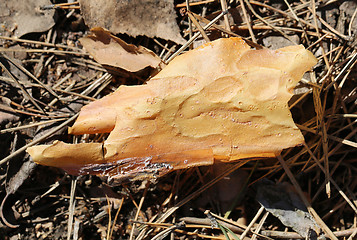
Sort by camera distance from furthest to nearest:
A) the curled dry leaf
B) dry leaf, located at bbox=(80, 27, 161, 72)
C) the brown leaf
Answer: the brown leaf, dry leaf, located at bbox=(80, 27, 161, 72), the curled dry leaf

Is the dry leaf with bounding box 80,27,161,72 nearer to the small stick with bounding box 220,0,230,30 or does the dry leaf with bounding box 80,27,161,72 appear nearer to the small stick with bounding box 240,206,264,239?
the small stick with bounding box 220,0,230,30

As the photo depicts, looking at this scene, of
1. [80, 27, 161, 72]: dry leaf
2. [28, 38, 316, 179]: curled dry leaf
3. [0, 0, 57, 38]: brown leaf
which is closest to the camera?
[28, 38, 316, 179]: curled dry leaf

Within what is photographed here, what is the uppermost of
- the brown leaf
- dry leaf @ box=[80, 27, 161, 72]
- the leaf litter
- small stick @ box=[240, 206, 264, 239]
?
the brown leaf

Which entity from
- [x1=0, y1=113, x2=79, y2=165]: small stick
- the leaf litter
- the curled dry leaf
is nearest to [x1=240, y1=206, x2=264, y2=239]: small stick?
the leaf litter

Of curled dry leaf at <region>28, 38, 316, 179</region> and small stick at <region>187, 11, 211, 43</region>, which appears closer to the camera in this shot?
curled dry leaf at <region>28, 38, 316, 179</region>

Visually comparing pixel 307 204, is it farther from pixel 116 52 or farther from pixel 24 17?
pixel 24 17

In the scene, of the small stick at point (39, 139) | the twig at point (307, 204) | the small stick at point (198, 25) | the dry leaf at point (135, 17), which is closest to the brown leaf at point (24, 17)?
the dry leaf at point (135, 17)

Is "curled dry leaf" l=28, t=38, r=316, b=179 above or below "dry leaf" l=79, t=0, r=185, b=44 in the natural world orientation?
below
